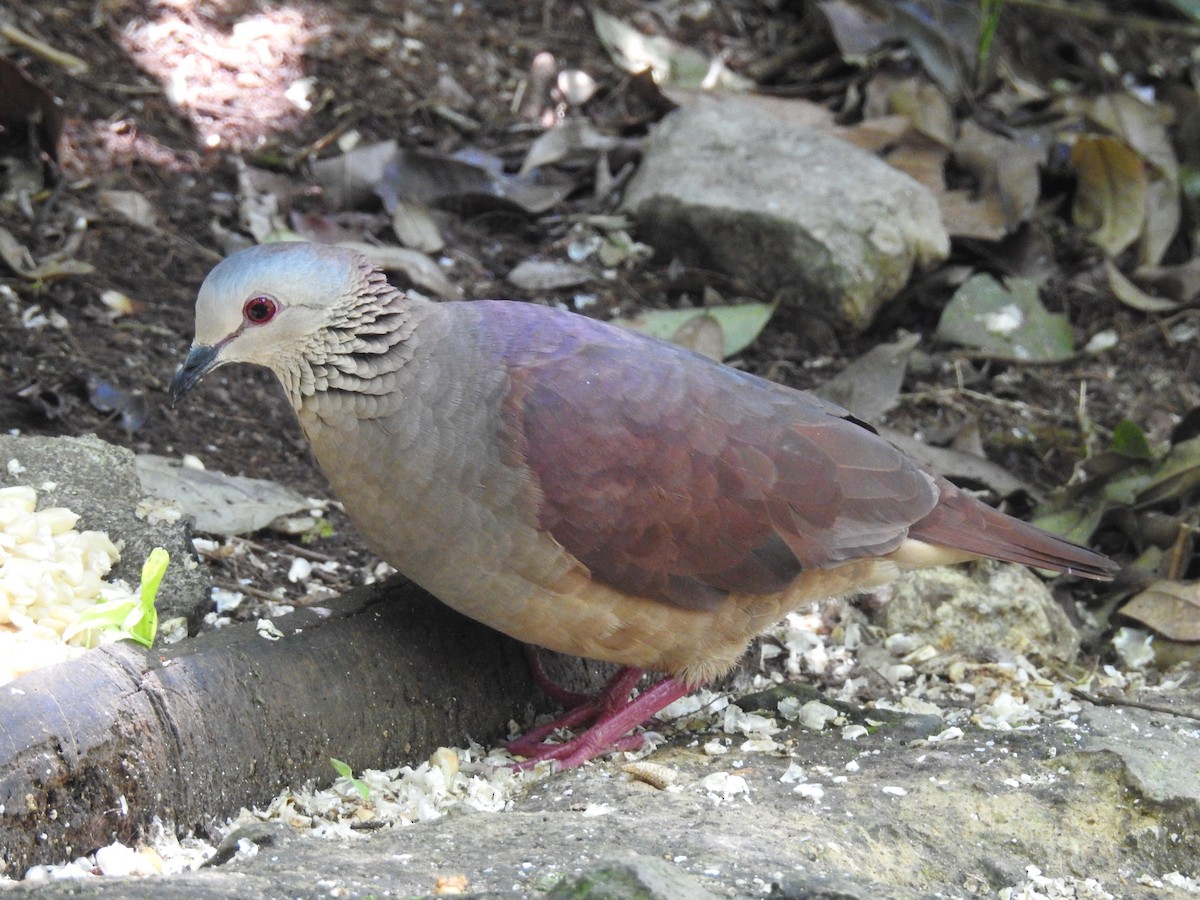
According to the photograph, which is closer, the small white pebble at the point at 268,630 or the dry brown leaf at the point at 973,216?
the small white pebble at the point at 268,630

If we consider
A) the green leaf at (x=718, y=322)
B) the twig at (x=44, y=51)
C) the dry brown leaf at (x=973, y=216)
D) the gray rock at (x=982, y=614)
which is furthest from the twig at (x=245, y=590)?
the dry brown leaf at (x=973, y=216)

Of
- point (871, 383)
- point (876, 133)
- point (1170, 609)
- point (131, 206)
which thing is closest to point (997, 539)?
point (1170, 609)

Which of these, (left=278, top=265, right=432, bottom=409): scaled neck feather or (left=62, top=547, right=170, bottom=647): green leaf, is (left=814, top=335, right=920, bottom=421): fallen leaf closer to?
(left=278, top=265, right=432, bottom=409): scaled neck feather

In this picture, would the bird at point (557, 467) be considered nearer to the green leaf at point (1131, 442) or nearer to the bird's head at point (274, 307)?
the bird's head at point (274, 307)

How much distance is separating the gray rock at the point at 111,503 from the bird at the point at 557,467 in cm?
28

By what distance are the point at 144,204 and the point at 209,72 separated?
90cm

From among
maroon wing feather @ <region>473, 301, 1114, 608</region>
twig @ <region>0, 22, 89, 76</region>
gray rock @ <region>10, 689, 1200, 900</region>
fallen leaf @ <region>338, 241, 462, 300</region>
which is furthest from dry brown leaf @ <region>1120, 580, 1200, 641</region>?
twig @ <region>0, 22, 89, 76</region>

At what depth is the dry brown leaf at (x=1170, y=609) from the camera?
4.05m

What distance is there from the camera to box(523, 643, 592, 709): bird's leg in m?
3.54

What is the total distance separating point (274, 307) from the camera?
3207mm

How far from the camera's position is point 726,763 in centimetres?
315

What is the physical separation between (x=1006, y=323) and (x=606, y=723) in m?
3.03

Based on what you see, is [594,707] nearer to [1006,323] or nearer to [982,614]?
[982,614]

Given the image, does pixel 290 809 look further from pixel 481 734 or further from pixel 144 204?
Result: pixel 144 204
